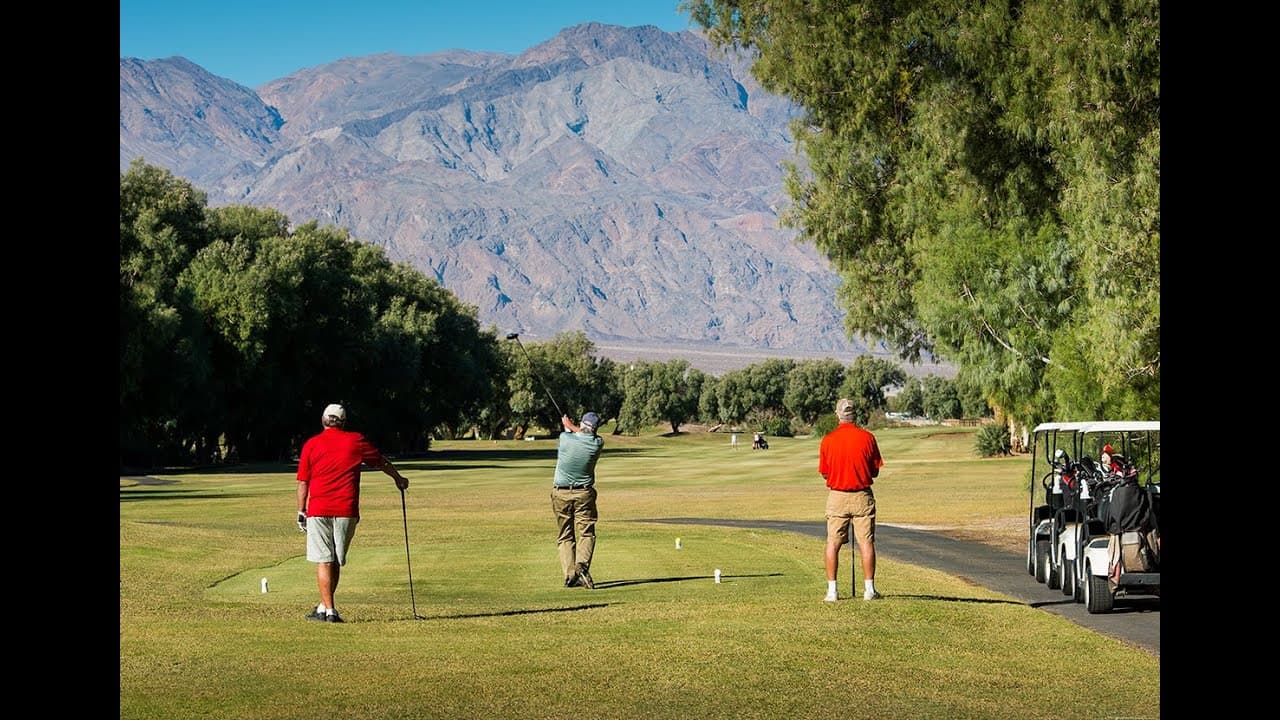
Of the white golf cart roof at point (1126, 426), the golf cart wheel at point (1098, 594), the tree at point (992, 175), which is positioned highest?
the tree at point (992, 175)

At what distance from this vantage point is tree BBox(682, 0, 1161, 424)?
89.5 ft

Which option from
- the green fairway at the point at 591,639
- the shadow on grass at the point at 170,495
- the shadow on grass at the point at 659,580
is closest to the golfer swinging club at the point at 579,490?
the shadow on grass at the point at 659,580

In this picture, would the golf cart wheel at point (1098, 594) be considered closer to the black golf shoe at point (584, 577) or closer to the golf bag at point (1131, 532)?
the golf bag at point (1131, 532)

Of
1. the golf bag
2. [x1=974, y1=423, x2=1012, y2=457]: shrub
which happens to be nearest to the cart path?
the golf bag

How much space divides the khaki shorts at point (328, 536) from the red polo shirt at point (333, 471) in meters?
0.07

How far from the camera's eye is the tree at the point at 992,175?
89.5ft

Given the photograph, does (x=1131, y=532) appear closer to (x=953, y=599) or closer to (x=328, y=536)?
(x=953, y=599)

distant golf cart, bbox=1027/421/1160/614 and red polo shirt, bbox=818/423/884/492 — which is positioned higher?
red polo shirt, bbox=818/423/884/492

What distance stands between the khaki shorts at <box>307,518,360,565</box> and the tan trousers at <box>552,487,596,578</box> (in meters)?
4.81

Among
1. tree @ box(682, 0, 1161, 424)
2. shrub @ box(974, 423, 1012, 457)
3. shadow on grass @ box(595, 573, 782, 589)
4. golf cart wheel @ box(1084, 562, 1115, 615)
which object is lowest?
shrub @ box(974, 423, 1012, 457)

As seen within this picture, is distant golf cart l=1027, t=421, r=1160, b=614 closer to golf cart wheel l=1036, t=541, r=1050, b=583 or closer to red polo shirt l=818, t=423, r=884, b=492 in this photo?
golf cart wheel l=1036, t=541, r=1050, b=583

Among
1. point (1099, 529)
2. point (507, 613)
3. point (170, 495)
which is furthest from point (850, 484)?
point (170, 495)

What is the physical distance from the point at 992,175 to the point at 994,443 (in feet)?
152
